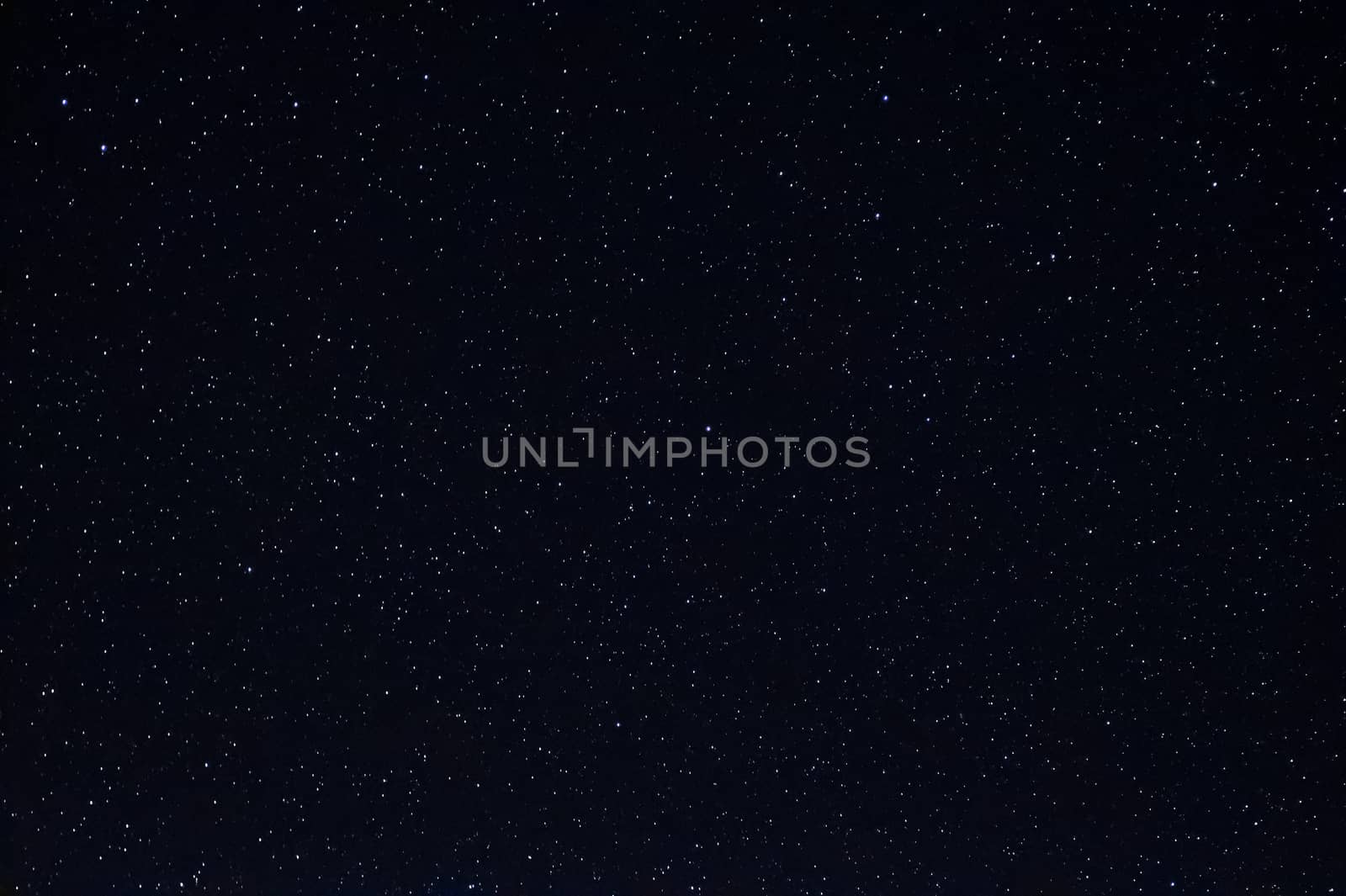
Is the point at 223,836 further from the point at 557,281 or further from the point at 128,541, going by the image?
the point at 557,281

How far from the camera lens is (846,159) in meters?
0.65

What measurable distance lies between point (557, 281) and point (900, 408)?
0.25 metres

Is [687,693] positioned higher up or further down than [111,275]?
further down

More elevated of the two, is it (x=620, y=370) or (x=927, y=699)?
(x=620, y=370)

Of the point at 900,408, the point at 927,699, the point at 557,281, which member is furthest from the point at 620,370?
the point at 927,699

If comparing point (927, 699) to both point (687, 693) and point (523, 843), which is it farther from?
point (523, 843)

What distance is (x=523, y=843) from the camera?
70 centimetres

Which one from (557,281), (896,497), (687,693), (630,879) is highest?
(557,281)

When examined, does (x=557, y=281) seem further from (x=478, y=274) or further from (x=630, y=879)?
(x=630, y=879)

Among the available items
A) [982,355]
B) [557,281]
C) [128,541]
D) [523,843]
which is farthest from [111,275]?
[982,355]

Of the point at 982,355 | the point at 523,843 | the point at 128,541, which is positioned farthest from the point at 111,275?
the point at 982,355

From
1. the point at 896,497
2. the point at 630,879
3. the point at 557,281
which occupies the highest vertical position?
the point at 557,281

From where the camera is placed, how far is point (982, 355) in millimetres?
648

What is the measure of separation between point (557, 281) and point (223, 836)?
47cm
